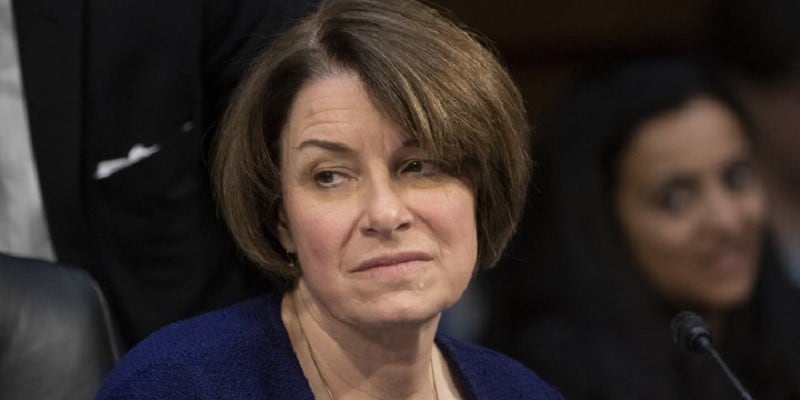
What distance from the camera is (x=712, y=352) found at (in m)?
1.51

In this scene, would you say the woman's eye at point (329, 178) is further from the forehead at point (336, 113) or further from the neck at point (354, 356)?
the neck at point (354, 356)

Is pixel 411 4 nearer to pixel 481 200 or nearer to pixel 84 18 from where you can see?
pixel 481 200

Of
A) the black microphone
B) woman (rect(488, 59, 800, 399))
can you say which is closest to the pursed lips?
the black microphone

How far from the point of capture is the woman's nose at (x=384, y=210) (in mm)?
1448

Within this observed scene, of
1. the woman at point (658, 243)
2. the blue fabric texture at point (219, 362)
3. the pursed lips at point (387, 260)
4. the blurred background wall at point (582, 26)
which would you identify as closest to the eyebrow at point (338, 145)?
the pursed lips at point (387, 260)

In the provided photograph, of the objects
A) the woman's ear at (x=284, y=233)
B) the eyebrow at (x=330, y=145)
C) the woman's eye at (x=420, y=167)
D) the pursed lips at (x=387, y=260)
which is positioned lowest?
the woman's ear at (x=284, y=233)

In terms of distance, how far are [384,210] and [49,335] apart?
412 millimetres

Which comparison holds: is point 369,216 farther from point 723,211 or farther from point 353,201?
point 723,211

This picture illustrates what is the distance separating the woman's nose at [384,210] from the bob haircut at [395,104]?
0.20ft

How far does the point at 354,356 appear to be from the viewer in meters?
1.57

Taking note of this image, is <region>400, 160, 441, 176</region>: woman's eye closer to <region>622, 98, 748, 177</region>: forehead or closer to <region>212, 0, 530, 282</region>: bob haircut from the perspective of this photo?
<region>212, 0, 530, 282</region>: bob haircut

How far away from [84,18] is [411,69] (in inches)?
24.3

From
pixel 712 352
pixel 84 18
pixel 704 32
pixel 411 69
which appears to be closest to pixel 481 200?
pixel 411 69

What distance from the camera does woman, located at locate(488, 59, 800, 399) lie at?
101 inches
